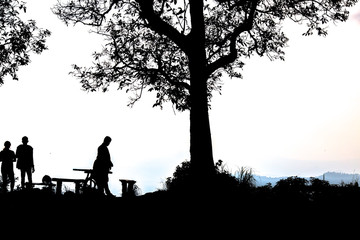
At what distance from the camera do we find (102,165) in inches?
579

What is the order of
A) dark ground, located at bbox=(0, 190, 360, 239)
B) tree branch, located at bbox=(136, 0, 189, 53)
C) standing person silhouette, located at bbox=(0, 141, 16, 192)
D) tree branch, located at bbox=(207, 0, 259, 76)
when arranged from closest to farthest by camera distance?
dark ground, located at bbox=(0, 190, 360, 239) → tree branch, located at bbox=(136, 0, 189, 53) → tree branch, located at bbox=(207, 0, 259, 76) → standing person silhouette, located at bbox=(0, 141, 16, 192)

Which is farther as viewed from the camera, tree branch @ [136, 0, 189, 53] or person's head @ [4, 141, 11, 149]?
person's head @ [4, 141, 11, 149]

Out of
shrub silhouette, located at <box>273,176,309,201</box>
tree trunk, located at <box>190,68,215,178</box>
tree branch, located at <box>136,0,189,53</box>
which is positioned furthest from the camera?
tree branch, located at <box>136,0,189,53</box>

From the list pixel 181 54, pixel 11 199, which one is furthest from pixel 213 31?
pixel 11 199

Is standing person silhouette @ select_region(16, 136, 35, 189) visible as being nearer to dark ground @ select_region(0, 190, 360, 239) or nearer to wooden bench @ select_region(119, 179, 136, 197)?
wooden bench @ select_region(119, 179, 136, 197)

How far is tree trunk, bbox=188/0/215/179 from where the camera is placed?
14594 mm

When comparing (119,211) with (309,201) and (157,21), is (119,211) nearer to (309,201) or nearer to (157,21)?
(309,201)

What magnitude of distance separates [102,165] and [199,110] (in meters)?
4.19

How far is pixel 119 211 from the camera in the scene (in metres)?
10.5

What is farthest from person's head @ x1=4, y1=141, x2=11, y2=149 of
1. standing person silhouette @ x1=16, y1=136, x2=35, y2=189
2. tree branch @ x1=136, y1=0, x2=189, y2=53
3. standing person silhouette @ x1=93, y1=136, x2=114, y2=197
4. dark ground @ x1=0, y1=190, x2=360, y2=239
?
tree branch @ x1=136, y1=0, x2=189, y2=53

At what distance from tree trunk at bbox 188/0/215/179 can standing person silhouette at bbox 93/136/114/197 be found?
3.18m

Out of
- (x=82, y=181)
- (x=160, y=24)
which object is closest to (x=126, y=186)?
(x=82, y=181)

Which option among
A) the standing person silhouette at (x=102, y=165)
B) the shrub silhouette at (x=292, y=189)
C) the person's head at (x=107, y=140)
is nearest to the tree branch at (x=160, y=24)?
the person's head at (x=107, y=140)

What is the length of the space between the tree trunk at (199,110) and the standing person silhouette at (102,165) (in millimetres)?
3179
